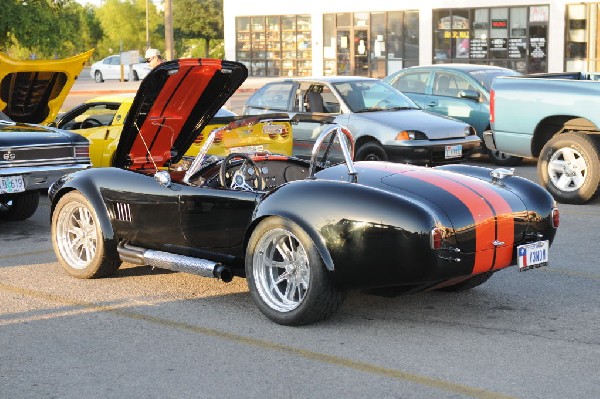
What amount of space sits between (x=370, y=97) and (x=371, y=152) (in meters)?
1.15

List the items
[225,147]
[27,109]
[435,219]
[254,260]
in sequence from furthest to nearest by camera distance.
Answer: [27,109] → [225,147] → [254,260] → [435,219]

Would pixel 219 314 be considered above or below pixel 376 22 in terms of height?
below

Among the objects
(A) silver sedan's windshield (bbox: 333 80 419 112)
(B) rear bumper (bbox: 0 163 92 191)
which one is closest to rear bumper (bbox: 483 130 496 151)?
(A) silver sedan's windshield (bbox: 333 80 419 112)

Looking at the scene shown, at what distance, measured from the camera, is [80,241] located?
808 cm

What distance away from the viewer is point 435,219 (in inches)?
239

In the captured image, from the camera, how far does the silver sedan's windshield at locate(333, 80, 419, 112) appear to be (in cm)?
1480

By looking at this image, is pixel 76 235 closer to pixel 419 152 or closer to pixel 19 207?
pixel 19 207

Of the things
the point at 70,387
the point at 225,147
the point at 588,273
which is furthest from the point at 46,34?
the point at 70,387

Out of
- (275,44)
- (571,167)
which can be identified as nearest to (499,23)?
(275,44)

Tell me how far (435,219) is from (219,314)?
166 cm

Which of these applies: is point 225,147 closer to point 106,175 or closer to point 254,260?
point 106,175

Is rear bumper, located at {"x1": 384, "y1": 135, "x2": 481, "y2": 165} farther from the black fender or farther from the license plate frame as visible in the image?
the black fender

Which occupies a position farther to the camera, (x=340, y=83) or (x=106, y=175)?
(x=340, y=83)

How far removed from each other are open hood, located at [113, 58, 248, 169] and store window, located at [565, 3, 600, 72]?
29710mm
